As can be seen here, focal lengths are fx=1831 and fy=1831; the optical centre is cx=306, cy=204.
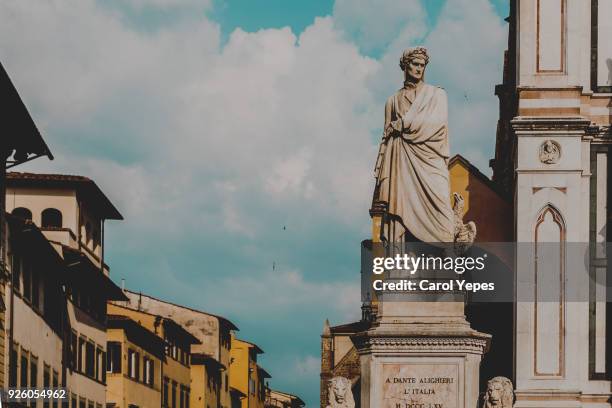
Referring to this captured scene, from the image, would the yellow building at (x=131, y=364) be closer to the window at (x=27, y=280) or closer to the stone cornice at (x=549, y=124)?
the window at (x=27, y=280)

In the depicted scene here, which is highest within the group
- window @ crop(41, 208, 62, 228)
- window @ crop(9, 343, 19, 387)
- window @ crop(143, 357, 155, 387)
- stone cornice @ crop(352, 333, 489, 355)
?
window @ crop(41, 208, 62, 228)

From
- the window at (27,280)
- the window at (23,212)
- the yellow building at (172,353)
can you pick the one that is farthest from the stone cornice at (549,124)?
the yellow building at (172,353)

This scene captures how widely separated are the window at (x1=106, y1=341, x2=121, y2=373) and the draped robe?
56.9m

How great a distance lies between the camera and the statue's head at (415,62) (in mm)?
27266

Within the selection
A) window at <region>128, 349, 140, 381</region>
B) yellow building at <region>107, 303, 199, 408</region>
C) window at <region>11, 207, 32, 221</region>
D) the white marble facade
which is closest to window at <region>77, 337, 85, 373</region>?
window at <region>11, 207, 32, 221</region>

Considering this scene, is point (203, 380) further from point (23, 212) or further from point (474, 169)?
point (474, 169)

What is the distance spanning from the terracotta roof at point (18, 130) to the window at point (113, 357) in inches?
1055

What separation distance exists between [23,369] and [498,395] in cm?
3415

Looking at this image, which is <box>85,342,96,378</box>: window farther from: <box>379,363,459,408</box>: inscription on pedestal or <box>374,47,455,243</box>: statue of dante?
<box>379,363,459,408</box>: inscription on pedestal

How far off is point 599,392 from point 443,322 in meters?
17.6

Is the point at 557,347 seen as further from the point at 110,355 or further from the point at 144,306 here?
the point at 144,306

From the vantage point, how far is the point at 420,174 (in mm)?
26844

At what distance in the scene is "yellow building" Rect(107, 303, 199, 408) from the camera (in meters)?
92.8

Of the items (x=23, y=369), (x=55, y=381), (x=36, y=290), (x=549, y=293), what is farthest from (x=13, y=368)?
(x=549, y=293)
